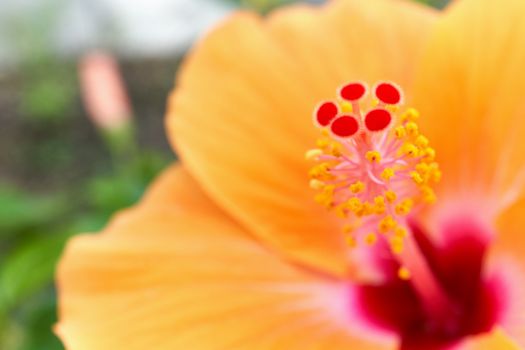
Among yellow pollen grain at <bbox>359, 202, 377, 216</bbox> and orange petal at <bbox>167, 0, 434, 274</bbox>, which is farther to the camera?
orange petal at <bbox>167, 0, 434, 274</bbox>

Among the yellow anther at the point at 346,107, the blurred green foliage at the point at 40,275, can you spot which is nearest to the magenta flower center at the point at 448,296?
the yellow anther at the point at 346,107

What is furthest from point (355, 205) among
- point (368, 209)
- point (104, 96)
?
point (104, 96)

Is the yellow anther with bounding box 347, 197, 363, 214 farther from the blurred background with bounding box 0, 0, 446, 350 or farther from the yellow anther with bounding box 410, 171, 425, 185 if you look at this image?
the blurred background with bounding box 0, 0, 446, 350

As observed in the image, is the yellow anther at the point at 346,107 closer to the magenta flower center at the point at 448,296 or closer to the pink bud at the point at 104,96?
the magenta flower center at the point at 448,296

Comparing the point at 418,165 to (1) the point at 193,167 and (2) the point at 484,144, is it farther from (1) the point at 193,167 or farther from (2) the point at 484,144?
(1) the point at 193,167

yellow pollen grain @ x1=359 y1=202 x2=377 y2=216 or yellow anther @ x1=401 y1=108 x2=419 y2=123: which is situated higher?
yellow anther @ x1=401 y1=108 x2=419 y2=123

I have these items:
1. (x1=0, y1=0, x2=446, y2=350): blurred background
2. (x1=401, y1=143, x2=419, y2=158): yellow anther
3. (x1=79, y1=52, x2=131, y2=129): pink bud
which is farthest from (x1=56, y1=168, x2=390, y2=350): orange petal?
(x1=0, y1=0, x2=446, y2=350): blurred background

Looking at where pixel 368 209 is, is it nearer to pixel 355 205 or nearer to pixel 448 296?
pixel 355 205

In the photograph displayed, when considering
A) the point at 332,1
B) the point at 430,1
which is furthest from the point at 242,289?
the point at 430,1
